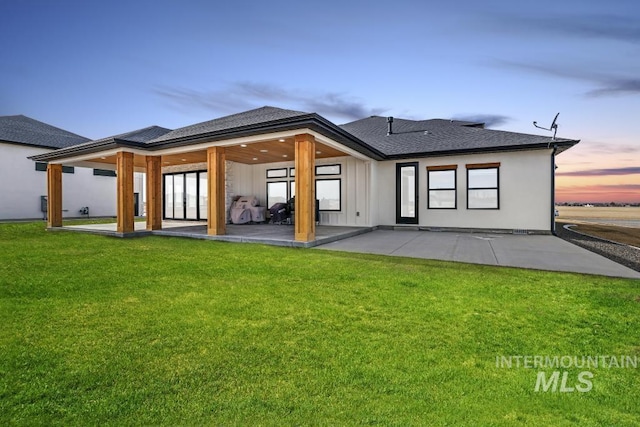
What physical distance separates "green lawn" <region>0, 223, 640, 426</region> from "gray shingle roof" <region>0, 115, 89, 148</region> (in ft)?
53.1

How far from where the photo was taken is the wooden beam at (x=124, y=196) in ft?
29.8

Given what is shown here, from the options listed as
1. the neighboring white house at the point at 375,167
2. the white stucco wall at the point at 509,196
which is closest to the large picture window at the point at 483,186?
the neighboring white house at the point at 375,167

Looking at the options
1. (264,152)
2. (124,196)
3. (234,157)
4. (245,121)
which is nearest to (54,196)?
(124,196)

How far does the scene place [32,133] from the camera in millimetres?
17344

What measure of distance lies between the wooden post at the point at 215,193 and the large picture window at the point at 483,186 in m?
8.42

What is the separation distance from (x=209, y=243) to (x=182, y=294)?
4.29m

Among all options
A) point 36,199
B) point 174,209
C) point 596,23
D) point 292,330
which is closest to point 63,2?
point 174,209

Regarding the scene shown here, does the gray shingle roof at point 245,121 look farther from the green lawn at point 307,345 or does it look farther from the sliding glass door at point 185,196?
the sliding glass door at point 185,196

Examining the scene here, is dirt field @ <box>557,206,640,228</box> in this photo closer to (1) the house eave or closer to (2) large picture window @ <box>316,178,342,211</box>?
(1) the house eave

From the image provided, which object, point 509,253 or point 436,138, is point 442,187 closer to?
point 436,138

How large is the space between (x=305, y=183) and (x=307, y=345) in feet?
16.5

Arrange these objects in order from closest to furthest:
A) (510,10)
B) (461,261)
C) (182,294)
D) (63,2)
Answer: (182,294), (461,261), (510,10), (63,2)

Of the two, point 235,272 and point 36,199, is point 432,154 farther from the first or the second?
point 36,199

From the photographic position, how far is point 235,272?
4.68m
